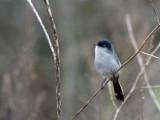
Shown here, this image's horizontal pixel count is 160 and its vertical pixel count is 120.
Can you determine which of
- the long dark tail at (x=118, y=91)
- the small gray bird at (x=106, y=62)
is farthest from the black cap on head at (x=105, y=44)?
the long dark tail at (x=118, y=91)

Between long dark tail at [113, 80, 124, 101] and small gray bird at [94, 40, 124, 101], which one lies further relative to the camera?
small gray bird at [94, 40, 124, 101]


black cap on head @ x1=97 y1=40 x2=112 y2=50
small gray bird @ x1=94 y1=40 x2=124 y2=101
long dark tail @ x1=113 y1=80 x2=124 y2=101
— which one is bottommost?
long dark tail @ x1=113 y1=80 x2=124 y2=101

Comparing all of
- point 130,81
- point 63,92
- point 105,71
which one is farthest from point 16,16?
point 105,71

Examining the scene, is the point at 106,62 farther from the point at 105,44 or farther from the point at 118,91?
the point at 118,91

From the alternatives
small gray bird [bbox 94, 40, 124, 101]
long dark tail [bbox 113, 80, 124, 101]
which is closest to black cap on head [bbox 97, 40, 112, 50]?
small gray bird [bbox 94, 40, 124, 101]

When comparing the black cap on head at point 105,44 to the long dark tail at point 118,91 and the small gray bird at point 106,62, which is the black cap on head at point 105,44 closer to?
the small gray bird at point 106,62

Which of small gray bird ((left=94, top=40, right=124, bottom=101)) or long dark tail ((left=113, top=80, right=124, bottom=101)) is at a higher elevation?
small gray bird ((left=94, top=40, right=124, bottom=101))

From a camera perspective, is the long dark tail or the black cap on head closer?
the long dark tail

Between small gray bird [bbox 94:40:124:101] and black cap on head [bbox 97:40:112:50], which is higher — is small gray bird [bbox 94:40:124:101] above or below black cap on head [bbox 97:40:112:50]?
below

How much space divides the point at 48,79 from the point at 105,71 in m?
7.21

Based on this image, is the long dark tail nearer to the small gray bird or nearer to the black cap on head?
the small gray bird

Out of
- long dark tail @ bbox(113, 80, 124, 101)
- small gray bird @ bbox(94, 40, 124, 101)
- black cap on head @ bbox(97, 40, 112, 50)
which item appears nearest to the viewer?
long dark tail @ bbox(113, 80, 124, 101)

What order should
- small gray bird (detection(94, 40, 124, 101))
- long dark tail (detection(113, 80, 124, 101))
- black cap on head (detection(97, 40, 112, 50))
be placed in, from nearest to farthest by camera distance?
long dark tail (detection(113, 80, 124, 101)) → small gray bird (detection(94, 40, 124, 101)) → black cap on head (detection(97, 40, 112, 50))

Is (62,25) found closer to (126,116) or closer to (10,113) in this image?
(10,113)
